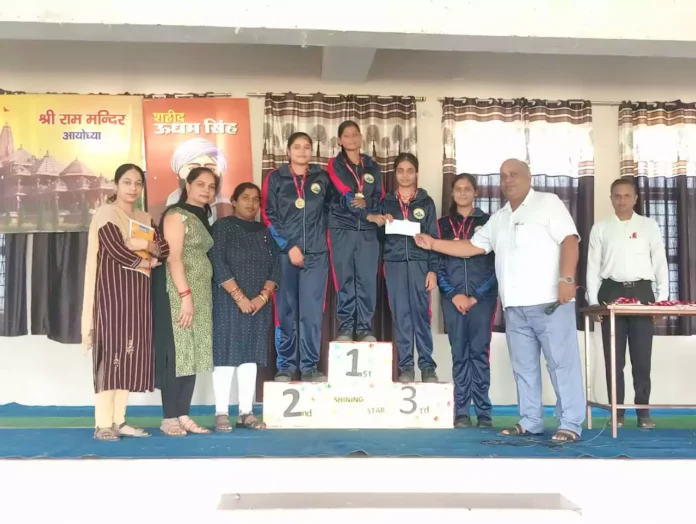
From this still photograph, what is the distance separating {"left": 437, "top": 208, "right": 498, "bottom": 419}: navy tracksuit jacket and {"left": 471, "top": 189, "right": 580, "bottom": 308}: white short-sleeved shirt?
0.37 m

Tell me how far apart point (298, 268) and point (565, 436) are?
179 cm

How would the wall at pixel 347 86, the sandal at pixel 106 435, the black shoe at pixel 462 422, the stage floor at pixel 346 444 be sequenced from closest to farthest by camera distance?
the stage floor at pixel 346 444, the sandal at pixel 106 435, the black shoe at pixel 462 422, the wall at pixel 347 86

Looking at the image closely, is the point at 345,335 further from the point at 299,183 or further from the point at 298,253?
the point at 299,183

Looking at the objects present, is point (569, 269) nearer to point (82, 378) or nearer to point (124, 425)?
point (124, 425)

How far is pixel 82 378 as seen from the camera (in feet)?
16.4

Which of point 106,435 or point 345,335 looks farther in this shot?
point 345,335

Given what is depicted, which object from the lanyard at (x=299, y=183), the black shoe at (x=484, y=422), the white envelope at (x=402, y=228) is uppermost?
the lanyard at (x=299, y=183)

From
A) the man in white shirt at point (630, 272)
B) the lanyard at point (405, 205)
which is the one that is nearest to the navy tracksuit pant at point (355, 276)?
the lanyard at point (405, 205)

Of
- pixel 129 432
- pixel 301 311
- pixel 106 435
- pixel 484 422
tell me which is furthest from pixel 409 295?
pixel 106 435

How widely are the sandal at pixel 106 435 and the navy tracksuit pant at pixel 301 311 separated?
3.38 ft

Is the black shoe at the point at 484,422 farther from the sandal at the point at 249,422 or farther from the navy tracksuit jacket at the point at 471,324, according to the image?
the sandal at the point at 249,422

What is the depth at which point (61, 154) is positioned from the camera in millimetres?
4891

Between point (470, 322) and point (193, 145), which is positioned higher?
point (193, 145)

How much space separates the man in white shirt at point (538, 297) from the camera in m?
3.35
